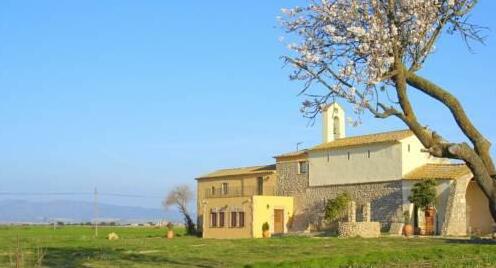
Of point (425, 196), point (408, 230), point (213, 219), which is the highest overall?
point (425, 196)

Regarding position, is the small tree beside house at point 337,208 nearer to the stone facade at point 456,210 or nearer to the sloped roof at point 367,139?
the sloped roof at point 367,139

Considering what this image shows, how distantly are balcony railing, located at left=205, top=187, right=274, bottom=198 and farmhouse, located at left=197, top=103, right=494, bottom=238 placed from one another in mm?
74

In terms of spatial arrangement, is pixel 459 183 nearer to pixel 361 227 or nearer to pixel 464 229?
pixel 464 229

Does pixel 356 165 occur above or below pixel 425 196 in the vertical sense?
above

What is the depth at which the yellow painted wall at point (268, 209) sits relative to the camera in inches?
1848

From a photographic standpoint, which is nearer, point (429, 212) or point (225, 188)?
point (429, 212)

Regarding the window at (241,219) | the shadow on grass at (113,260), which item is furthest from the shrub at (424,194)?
the shadow on grass at (113,260)

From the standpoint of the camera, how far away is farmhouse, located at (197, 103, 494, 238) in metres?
39.3

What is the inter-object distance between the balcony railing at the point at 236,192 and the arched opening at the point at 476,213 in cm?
1533

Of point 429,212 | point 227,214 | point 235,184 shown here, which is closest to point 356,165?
point 429,212

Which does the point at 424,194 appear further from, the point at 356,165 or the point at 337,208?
the point at 337,208

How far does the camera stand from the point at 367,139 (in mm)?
44719

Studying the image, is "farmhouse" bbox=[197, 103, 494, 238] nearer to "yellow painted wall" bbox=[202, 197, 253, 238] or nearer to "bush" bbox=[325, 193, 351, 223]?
"yellow painted wall" bbox=[202, 197, 253, 238]

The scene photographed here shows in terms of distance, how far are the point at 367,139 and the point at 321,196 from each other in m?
5.15
